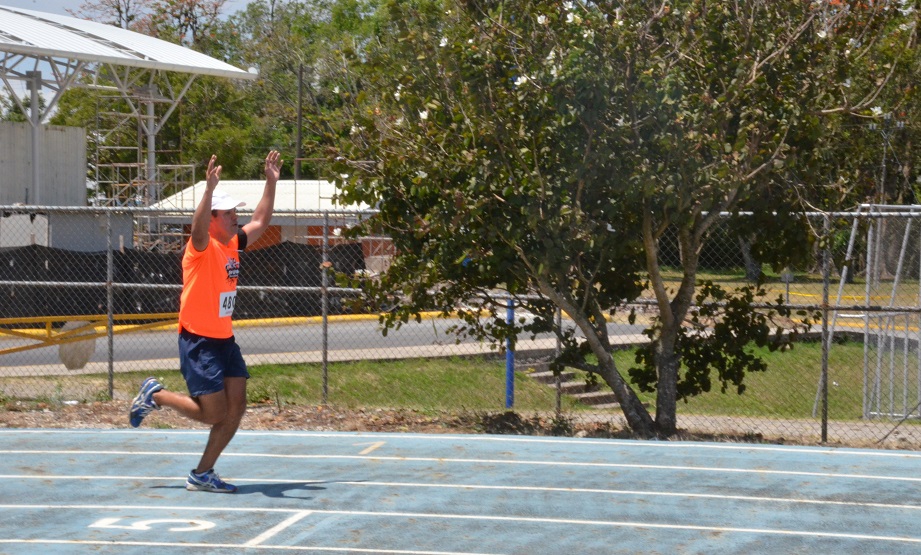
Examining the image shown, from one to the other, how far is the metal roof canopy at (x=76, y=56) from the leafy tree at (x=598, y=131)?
63.7 ft

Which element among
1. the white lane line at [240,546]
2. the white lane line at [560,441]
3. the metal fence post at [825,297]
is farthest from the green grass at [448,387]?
the white lane line at [240,546]

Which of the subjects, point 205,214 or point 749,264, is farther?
point 749,264

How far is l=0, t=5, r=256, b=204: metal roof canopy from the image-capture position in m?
28.3

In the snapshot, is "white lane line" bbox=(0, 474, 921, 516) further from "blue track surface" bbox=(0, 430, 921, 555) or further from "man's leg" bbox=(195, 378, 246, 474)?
"man's leg" bbox=(195, 378, 246, 474)

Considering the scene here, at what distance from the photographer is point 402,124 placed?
10.6m

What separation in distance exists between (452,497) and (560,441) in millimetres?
Result: 2537

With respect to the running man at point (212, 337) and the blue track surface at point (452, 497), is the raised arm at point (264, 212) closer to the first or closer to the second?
the running man at point (212, 337)

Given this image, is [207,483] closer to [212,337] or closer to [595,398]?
[212,337]

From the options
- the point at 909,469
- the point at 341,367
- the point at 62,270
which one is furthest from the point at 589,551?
the point at 62,270

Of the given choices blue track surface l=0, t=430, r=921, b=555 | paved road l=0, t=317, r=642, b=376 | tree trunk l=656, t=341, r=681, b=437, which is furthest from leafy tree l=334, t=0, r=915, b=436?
paved road l=0, t=317, r=642, b=376

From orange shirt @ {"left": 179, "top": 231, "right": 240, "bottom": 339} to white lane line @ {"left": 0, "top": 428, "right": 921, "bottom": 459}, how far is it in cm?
299

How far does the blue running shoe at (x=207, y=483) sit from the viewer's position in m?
Result: 7.80

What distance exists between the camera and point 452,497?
310 inches

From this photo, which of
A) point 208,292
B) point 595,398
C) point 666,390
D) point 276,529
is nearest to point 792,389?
point 595,398
